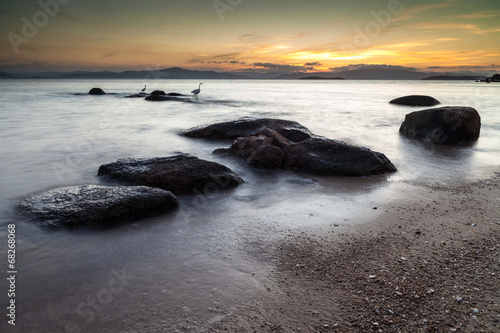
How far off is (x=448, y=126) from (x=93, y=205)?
34.1ft

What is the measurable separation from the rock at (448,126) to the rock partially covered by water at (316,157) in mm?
4231

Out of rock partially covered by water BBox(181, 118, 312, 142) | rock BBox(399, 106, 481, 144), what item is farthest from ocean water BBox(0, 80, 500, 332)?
rock partially covered by water BBox(181, 118, 312, 142)

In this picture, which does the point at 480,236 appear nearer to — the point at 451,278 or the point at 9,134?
the point at 451,278

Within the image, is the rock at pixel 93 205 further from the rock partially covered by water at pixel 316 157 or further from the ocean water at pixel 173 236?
the rock partially covered by water at pixel 316 157

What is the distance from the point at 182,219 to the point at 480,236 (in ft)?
12.8

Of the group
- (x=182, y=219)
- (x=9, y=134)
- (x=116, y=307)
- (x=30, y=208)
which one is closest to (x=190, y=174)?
(x=182, y=219)

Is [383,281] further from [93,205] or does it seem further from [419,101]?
[419,101]

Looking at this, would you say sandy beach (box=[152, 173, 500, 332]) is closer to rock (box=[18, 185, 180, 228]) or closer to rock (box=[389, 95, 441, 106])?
rock (box=[18, 185, 180, 228])

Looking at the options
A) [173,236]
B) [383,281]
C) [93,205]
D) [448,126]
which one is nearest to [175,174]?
[93,205]

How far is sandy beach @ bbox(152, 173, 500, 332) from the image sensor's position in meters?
2.43

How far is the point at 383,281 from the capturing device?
2.93 m

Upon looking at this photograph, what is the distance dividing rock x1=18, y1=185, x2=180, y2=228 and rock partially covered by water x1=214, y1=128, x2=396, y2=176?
296 centimetres

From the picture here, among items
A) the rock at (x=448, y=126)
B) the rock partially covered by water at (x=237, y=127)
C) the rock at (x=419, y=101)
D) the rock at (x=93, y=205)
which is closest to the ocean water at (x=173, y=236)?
the rock at (x=93, y=205)

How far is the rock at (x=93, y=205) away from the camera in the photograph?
13.6 ft
